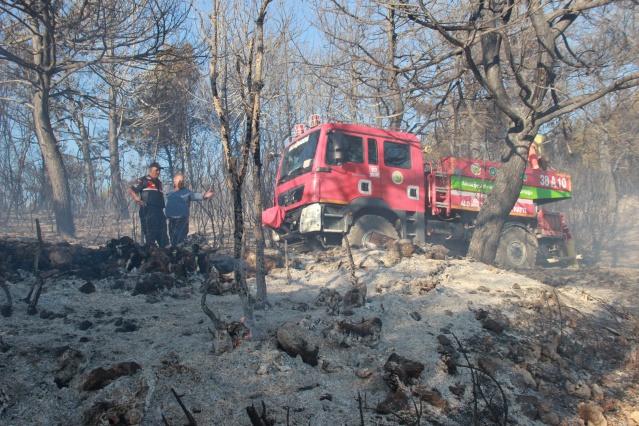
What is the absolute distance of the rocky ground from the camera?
109 inches

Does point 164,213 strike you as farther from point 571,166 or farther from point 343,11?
point 571,166

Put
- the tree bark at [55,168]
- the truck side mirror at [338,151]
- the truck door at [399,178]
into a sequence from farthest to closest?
the tree bark at [55,168] < the truck door at [399,178] < the truck side mirror at [338,151]

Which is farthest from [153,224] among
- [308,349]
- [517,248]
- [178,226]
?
[517,248]

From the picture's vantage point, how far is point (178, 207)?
8.21m

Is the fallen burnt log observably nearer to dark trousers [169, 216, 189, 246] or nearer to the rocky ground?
the rocky ground

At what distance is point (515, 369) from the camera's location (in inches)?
142

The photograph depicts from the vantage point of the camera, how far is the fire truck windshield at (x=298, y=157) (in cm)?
856

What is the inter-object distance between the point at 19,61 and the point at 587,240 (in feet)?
56.9

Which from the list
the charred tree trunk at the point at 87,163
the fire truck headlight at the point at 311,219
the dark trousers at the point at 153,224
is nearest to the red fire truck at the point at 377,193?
the fire truck headlight at the point at 311,219

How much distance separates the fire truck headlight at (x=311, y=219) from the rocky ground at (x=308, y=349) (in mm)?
2010

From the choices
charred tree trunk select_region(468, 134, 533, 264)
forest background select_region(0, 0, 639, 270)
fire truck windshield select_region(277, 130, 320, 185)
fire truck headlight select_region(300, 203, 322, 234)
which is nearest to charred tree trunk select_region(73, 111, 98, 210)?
forest background select_region(0, 0, 639, 270)

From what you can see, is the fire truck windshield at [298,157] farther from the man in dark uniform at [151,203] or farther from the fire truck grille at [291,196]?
the man in dark uniform at [151,203]

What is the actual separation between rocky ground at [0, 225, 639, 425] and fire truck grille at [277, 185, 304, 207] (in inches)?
106

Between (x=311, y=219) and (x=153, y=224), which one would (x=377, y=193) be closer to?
(x=311, y=219)
